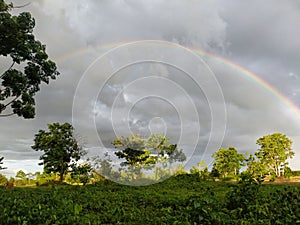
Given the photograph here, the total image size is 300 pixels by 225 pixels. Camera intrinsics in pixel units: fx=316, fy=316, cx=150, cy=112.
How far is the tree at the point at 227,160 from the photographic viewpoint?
139 feet

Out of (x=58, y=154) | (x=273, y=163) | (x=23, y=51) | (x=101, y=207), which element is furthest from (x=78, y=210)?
(x=273, y=163)

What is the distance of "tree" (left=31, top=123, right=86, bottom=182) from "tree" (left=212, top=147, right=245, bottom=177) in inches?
723

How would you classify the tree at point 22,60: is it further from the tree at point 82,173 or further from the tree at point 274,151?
the tree at point 274,151

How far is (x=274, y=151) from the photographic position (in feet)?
150

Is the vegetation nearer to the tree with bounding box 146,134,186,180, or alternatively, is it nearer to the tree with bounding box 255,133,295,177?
the tree with bounding box 146,134,186,180

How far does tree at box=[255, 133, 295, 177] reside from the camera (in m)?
45.1

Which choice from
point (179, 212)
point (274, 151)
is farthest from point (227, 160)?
point (179, 212)

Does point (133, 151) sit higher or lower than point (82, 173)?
higher

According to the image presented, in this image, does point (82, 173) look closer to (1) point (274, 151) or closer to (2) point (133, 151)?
(2) point (133, 151)

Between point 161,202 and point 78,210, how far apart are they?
3.29m

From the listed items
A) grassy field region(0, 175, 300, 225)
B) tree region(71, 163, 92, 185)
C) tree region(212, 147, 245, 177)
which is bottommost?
A: grassy field region(0, 175, 300, 225)

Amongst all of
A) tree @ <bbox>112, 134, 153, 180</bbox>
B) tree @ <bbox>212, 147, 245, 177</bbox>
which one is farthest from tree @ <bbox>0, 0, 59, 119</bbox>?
tree @ <bbox>212, 147, 245, 177</bbox>

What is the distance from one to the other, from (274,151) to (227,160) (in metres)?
8.15

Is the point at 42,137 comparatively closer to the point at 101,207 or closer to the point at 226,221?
the point at 101,207
